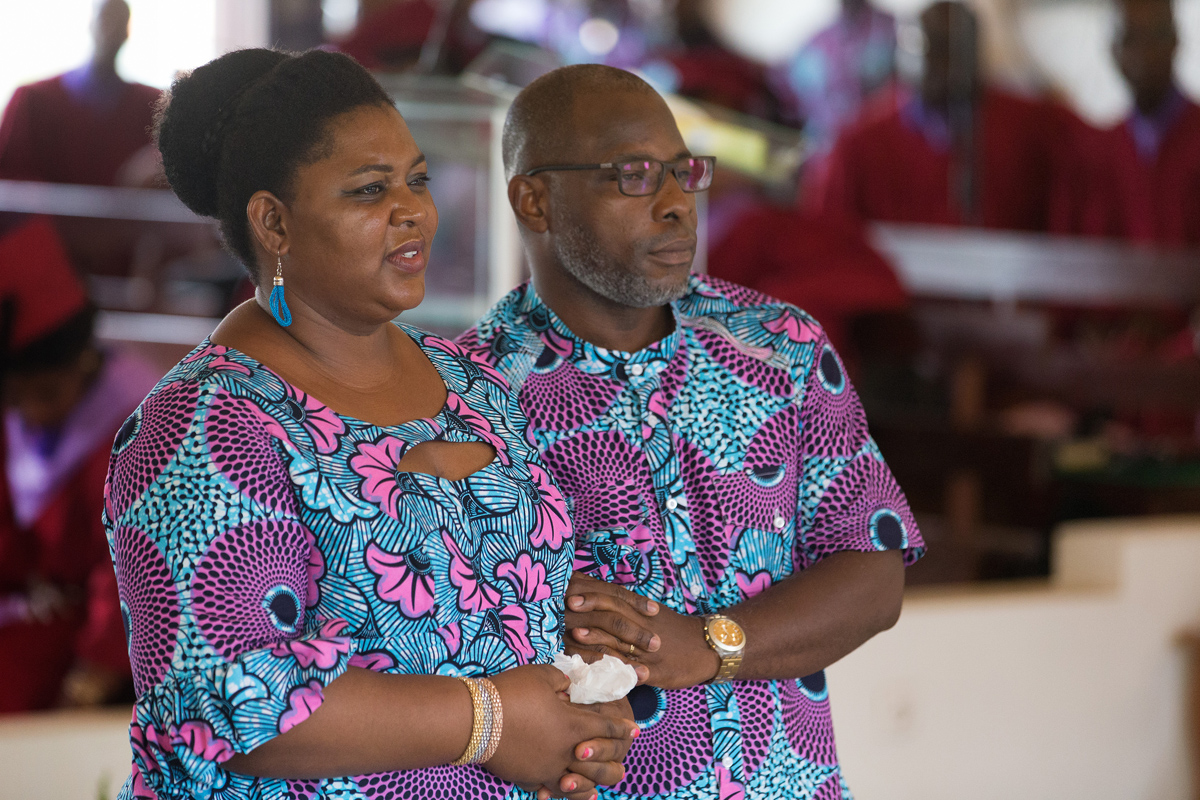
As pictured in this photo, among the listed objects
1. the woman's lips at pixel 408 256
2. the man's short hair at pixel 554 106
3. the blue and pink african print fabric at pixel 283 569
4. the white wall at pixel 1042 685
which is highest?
the man's short hair at pixel 554 106

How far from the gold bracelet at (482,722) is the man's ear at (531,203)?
23.8 inches

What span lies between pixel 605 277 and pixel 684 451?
0.71ft

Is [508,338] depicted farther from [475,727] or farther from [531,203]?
[475,727]

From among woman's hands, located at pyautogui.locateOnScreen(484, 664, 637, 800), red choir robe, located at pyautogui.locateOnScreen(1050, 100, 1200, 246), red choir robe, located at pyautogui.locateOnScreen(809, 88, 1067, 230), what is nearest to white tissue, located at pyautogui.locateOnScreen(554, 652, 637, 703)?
woman's hands, located at pyautogui.locateOnScreen(484, 664, 637, 800)

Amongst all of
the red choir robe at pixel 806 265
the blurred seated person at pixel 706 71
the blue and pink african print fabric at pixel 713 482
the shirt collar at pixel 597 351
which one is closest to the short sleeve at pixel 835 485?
the blue and pink african print fabric at pixel 713 482

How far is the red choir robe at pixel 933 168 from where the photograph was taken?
18.7 feet

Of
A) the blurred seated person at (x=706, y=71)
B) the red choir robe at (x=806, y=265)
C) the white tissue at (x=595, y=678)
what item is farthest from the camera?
the blurred seated person at (x=706, y=71)

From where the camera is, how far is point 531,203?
157cm

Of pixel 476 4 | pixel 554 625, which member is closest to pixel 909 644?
pixel 554 625

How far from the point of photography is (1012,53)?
6375mm

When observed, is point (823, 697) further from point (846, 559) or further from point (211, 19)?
point (211, 19)

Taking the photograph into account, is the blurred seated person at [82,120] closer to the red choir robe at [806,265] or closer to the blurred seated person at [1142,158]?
the red choir robe at [806,265]

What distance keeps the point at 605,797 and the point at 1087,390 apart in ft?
11.5

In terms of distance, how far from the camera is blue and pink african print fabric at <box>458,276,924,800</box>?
144cm
